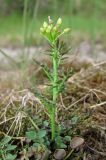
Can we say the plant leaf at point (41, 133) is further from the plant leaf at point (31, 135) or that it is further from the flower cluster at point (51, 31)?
the flower cluster at point (51, 31)

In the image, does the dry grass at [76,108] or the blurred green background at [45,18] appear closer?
the dry grass at [76,108]

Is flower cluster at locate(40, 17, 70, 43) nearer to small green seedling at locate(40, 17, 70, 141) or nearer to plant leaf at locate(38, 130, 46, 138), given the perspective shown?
small green seedling at locate(40, 17, 70, 141)

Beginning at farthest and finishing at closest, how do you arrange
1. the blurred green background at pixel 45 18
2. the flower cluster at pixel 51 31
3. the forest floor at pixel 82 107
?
the blurred green background at pixel 45 18, the forest floor at pixel 82 107, the flower cluster at pixel 51 31

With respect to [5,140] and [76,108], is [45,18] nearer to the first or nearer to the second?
[76,108]

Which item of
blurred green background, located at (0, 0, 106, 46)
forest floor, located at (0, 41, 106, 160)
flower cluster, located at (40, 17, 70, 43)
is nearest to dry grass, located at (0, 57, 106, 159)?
forest floor, located at (0, 41, 106, 160)

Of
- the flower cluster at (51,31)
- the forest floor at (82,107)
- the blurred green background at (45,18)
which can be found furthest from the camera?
the blurred green background at (45,18)

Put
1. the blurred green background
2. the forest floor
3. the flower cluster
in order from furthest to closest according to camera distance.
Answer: the blurred green background < the forest floor < the flower cluster

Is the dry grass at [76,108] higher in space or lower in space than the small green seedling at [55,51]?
lower

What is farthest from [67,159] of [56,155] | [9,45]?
[9,45]

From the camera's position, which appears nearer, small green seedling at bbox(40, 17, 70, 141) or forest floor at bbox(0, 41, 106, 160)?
small green seedling at bbox(40, 17, 70, 141)

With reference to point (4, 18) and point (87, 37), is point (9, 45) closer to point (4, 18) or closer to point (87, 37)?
point (87, 37)

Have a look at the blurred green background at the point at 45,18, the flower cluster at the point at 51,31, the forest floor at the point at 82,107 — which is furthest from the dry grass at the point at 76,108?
the blurred green background at the point at 45,18
